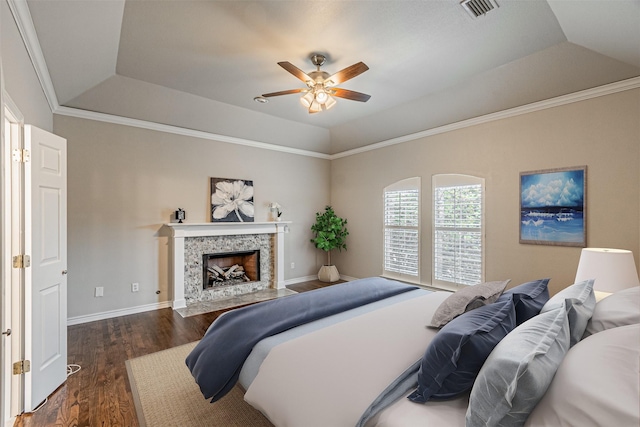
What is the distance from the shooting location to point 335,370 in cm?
154

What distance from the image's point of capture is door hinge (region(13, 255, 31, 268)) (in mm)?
2213

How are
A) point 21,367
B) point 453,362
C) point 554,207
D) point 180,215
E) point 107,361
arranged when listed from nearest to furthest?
point 453,362
point 21,367
point 107,361
point 554,207
point 180,215

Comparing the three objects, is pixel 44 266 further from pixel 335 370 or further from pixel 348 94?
pixel 348 94

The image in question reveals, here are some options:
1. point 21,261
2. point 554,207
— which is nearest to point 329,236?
point 554,207

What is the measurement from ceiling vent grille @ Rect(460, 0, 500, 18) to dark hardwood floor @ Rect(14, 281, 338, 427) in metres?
4.05

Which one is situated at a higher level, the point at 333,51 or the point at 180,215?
the point at 333,51

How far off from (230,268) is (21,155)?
376 cm

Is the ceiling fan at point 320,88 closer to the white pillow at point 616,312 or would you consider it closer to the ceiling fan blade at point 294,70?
the ceiling fan blade at point 294,70

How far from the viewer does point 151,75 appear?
377cm

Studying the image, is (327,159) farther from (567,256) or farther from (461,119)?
→ (567,256)

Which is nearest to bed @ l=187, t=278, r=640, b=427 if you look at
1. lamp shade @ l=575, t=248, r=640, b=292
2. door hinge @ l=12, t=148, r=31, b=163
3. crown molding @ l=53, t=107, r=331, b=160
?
lamp shade @ l=575, t=248, r=640, b=292

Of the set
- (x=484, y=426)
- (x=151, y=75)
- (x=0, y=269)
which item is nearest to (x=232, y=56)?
(x=151, y=75)

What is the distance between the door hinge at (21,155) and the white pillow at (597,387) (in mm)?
3302

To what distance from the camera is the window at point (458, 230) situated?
14.6 ft
